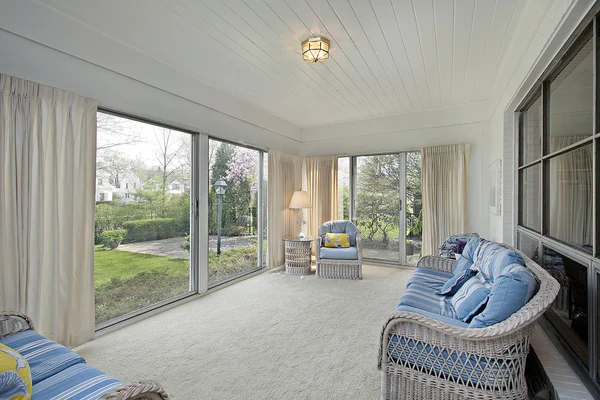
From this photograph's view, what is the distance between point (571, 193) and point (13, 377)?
8.82ft

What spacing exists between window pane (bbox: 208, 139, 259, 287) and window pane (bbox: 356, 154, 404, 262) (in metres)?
2.07

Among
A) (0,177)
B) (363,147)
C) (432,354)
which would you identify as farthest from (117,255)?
(363,147)

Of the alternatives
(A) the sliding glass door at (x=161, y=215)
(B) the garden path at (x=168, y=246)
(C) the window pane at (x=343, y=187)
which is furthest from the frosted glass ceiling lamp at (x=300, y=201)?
(B) the garden path at (x=168, y=246)

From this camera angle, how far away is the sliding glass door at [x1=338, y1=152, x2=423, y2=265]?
16.5ft

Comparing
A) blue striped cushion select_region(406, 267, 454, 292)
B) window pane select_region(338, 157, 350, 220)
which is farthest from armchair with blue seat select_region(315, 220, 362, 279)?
blue striped cushion select_region(406, 267, 454, 292)

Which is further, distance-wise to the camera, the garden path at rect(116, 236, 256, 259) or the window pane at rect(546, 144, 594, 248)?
the garden path at rect(116, 236, 256, 259)

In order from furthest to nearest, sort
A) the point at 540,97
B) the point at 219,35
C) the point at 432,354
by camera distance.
A: the point at 219,35 < the point at 540,97 < the point at 432,354

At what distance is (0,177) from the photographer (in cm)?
197

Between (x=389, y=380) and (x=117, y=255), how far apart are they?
8.69 feet

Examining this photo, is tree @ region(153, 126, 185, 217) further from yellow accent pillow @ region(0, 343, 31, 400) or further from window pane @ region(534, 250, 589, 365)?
window pane @ region(534, 250, 589, 365)

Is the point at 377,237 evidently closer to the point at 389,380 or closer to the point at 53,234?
the point at 389,380

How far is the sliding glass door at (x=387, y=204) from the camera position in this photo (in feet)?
16.5

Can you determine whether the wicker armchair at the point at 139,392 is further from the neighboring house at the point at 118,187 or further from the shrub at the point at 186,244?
the shrub at the point at 186,244

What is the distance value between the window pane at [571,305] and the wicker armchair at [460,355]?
0.39 feet
